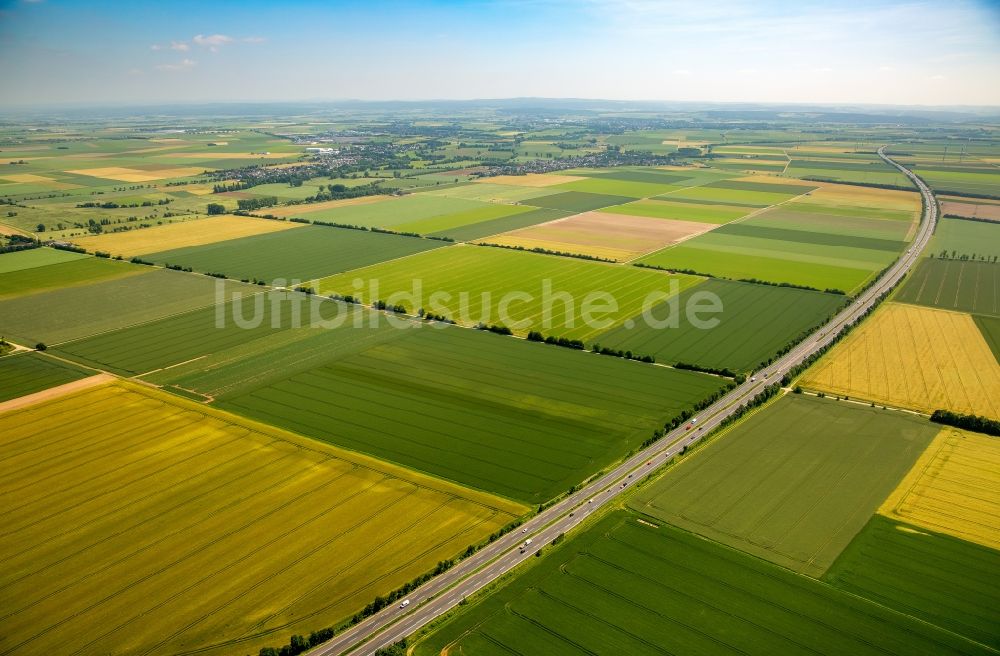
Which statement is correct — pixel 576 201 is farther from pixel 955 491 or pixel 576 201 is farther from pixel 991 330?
pixel 955 491

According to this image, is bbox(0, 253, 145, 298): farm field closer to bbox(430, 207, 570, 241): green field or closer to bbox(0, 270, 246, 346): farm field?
bbox(0, 270, 246, 346): farm field

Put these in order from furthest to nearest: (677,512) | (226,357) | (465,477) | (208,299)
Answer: (208,299), (226,357), (465,477), (677,512)

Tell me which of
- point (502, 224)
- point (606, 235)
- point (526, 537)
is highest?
point (502, 224)

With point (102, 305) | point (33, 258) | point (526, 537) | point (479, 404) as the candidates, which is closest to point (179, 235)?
point (33, 258)

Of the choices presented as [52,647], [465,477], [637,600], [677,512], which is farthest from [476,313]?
[52,647]

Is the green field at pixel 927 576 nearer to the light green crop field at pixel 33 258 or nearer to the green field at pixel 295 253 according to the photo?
the green field at pixel 295 253

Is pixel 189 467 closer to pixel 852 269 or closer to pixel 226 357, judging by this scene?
pixel 226 357
